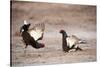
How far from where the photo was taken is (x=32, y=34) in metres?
2.24

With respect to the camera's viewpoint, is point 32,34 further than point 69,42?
No

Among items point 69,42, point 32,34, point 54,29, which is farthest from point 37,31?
point 69,42

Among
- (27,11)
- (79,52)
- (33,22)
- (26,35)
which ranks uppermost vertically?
(27,11)

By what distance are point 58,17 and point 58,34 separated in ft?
0.75

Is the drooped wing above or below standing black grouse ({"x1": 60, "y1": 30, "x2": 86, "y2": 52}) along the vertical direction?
above

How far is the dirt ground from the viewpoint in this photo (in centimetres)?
216

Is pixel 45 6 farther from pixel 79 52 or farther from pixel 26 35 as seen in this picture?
pixel 79 52

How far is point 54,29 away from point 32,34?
11.9 inches

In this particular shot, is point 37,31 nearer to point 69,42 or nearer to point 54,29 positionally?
point 54,29

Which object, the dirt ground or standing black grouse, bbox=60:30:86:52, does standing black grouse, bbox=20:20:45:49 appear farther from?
standing black grouse, bbox=60:30:86:52

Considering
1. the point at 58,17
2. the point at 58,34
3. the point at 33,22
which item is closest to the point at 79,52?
the point at 58,34

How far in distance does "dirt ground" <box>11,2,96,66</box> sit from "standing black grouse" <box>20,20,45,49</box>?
0.05 m

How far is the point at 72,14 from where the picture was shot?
240cm

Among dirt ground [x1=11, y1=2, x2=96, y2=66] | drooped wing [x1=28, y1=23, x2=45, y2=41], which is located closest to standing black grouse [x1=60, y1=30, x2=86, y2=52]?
dirt ground [x1=11, y1=2, x2=96, y2=66]
